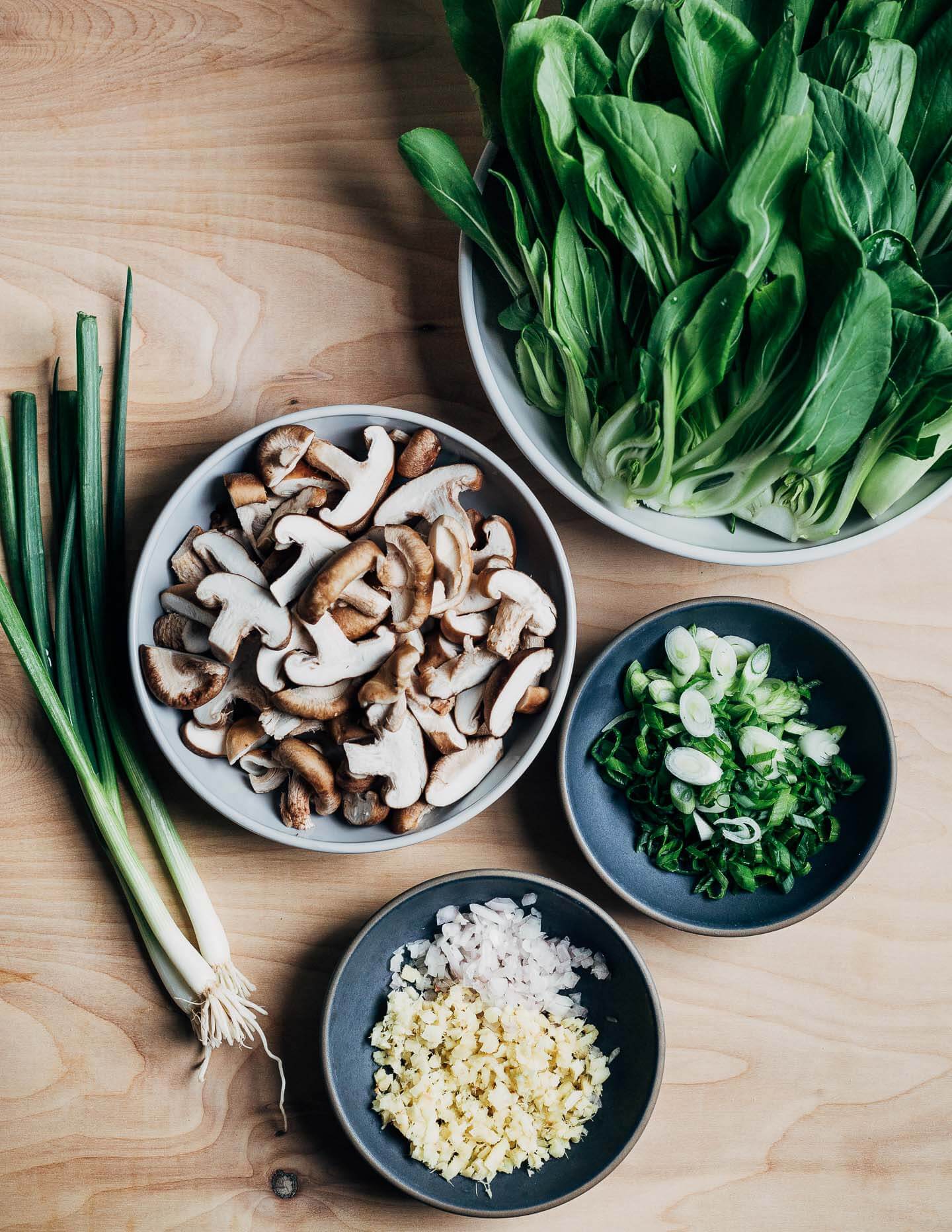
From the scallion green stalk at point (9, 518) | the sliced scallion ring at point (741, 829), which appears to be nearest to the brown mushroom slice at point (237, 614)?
the scallion green stalk at point (9, 518)

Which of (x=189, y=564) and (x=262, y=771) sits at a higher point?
(x=189, y=564)

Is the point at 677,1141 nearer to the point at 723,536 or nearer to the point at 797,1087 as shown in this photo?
the point at 797,1087

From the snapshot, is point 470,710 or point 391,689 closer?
point 391,689

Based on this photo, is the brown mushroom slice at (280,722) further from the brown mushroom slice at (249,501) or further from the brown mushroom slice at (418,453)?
the brown mushroom slice at (418,453)

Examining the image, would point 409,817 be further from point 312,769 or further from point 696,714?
point 696,714

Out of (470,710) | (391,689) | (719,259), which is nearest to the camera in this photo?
(719,259)

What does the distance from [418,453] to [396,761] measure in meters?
0.44

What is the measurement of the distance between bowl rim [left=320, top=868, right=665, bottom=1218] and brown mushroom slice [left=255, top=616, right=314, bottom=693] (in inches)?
14.6

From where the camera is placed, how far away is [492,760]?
1342mm

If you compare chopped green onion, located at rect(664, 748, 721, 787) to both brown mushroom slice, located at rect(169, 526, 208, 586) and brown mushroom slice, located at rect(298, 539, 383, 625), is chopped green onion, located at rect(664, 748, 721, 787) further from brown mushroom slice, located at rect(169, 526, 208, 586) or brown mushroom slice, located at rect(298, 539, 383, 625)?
brown mushroom slice, located at rect(169, 526, 208, 586)

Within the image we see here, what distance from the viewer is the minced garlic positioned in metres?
1.36

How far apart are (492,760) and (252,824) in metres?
0.35

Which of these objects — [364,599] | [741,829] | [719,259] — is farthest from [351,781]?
[719,259]

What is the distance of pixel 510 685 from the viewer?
1279 millimetres
